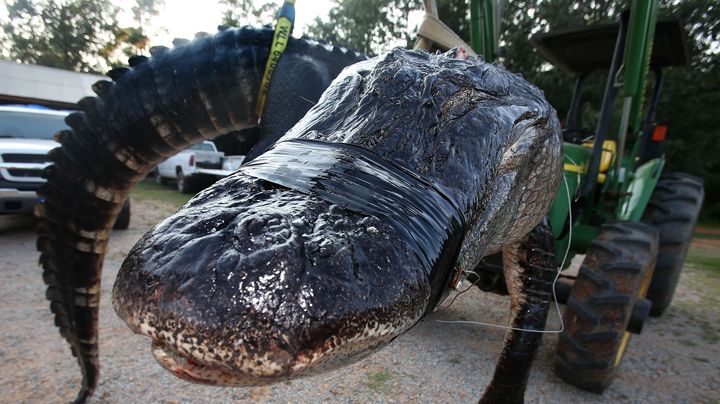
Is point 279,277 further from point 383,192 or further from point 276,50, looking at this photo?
point 276,50

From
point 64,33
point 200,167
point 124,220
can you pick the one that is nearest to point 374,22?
point 200,167

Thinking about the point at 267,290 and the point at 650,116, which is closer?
the point at 267,290

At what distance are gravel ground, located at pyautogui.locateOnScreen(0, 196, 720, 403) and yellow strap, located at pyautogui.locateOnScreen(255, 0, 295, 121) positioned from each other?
165 centimetres

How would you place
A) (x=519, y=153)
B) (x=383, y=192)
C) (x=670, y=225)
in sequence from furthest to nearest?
(x=670, y=225)
(x=519, y=153)
(x=383, y=192)

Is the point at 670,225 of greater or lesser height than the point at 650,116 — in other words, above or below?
below

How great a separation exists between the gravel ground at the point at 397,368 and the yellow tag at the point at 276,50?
1.65 m

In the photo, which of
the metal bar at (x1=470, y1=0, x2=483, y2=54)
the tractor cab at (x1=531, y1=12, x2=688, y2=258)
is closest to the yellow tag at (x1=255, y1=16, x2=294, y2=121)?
the metal bar at (x1=470, y1=0, x2=483, y2=54)

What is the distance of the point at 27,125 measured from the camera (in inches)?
261

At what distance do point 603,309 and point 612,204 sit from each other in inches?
39.6

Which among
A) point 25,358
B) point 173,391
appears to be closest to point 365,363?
point 173,391

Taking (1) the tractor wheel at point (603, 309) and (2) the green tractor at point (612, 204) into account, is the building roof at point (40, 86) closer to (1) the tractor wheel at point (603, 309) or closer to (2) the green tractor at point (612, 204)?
(2) the green tractor at point (612, 204)

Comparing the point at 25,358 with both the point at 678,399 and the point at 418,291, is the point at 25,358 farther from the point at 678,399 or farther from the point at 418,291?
the point at 678,399

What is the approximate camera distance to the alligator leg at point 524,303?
81.0 inches

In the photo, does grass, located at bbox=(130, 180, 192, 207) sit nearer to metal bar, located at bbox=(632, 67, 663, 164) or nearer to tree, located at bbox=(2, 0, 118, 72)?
metal bar, located at bbox=(632, 67, 663, 164)
